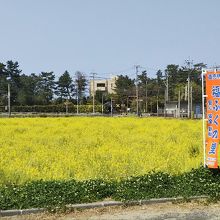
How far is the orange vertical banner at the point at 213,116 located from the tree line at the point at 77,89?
93551 mm

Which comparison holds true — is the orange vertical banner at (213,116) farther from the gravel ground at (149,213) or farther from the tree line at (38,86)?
the tree line at (38,86)

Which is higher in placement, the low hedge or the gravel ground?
the low hedge

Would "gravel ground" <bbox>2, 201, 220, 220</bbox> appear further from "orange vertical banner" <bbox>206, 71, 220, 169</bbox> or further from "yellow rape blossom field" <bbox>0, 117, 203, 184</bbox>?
"yellow rape blossom field" <bbox>0, 117, 203, 184</bbox>

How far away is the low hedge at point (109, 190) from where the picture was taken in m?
7.69

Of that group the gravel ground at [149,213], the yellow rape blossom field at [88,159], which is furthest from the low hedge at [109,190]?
the yellow rape blossom field at [88,159]

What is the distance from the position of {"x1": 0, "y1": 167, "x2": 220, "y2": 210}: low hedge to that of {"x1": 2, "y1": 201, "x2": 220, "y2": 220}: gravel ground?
0.34 meters

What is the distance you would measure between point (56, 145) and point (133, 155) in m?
4.12

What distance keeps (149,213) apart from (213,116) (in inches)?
106

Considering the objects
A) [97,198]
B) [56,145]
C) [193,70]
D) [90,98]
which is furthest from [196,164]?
→ [90,98]

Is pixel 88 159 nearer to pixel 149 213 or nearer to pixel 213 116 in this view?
pixel 213 116

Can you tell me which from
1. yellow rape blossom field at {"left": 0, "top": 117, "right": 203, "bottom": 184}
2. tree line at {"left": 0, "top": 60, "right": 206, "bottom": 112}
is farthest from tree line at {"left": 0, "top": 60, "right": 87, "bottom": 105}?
yellow rape blossom field at {"left": 0, "top": 117, "right": 203, "bottom": 184}

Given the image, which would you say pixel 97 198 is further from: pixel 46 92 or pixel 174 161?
pixel 46 92

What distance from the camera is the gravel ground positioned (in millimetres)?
7180

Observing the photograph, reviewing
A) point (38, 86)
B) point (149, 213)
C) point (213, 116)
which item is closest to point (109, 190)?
point (149, 213)
